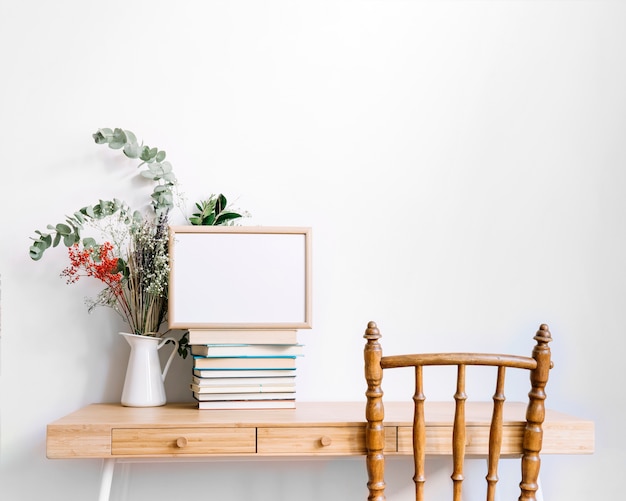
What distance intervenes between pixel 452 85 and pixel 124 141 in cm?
104

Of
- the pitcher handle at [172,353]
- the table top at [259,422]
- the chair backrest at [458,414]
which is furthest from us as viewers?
the pitcher handle at [172,353]

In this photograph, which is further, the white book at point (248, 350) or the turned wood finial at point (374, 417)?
the white book at point (248, 350)

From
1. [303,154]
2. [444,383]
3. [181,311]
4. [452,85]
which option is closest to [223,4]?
[303,154]

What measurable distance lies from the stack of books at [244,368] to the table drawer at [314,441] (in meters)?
0.19

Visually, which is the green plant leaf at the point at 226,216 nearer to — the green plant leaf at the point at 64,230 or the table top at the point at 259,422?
the green plant leaf at the point at 64,230

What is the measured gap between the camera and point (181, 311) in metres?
1.95

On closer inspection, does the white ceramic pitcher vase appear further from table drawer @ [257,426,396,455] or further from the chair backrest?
the chair backrest

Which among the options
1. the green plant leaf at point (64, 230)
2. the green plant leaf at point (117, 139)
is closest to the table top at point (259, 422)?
the green plant leaf at point (64, 230)

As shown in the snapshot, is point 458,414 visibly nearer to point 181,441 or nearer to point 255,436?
point 255,436

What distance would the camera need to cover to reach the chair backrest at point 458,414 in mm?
1644

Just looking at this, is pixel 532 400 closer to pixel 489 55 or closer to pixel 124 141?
pixel 489 55

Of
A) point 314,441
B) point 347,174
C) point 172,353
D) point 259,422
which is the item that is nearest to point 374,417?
point 314,441

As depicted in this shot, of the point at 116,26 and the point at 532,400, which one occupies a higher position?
the point at 116,26

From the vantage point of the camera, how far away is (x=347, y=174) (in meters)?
2.27
